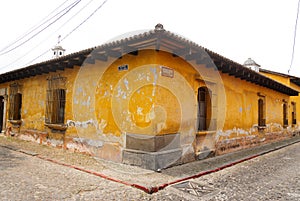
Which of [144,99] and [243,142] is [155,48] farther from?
[243,142]

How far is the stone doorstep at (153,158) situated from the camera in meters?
4.99

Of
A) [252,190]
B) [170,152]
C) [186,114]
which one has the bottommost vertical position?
[252,190]

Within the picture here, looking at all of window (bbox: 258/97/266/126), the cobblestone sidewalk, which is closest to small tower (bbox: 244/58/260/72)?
window (bbox: 258/97/266/126)

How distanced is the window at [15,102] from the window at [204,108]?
29.8ft

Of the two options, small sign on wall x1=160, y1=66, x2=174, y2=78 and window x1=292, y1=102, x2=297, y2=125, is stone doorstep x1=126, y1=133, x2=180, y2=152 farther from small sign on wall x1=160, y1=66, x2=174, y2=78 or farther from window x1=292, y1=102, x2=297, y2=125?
window x1=292, y1=102, x2=297, y2=125

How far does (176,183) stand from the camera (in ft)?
14.2

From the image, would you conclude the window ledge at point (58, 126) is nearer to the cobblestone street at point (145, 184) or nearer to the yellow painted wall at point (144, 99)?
the yellow painted wall at point (144, 99)

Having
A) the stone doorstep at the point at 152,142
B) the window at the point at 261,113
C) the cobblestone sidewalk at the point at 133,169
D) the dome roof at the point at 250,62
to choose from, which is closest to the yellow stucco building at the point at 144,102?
the stone doorstep at the point at 152,142

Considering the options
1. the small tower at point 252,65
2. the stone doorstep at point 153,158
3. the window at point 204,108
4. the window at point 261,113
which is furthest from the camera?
the small tower at point 252,65

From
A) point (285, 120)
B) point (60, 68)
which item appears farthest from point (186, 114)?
point (285, 120)

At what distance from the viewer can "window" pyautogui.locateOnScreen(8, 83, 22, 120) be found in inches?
416

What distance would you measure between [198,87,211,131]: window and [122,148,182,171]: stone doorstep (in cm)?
197

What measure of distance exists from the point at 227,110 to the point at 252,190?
4.13 m

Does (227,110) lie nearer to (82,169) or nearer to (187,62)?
(187,62)
